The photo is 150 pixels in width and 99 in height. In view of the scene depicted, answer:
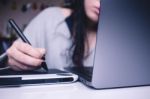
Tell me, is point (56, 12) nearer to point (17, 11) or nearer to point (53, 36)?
point (53, 36)

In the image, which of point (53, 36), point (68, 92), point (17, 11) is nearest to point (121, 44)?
point (68, 92)

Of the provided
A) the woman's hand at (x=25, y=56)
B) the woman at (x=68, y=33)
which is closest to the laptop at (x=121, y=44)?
the woman's hand at (x=25, y=56)

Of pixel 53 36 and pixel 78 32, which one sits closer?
pixel 78 32

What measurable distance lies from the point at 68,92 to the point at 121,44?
0.13 meters

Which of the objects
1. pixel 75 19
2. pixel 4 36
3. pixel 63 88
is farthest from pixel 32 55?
pixel 4 36

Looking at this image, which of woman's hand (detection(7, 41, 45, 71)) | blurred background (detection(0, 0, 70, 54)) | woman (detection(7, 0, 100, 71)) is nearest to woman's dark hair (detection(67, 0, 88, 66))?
woman (detection(7, 0, 100, 71))

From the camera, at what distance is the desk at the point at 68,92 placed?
40 centimetres

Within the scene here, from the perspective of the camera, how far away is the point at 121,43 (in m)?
0.43

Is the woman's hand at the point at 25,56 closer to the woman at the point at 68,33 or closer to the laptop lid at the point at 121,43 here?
the laptop lid at the point at 121,43

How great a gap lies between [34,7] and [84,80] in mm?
2301

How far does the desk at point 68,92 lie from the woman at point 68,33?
0.40m

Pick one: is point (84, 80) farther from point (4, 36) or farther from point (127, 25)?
point (4, 36)

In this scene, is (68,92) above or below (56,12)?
below

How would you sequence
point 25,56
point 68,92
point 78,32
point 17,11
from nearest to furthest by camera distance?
point 68,92 → point 25,56 → point 78,32 → point 17,11
